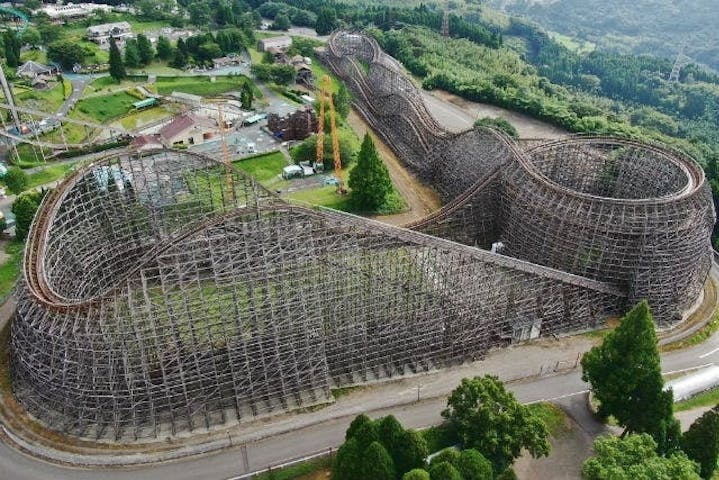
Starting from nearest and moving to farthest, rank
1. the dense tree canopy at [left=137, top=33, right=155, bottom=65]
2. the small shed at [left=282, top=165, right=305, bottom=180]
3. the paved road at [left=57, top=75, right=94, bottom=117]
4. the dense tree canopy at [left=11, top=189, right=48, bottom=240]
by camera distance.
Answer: the dense tree canopy at [left=11, top=189, right=48, bottom=240], the small shed at [left=282, top=165, right=305, bottom=180], the paved road at [left=57, top=75, right=94, bottom=117], the dense tree canopy at [left=137, top=33, right=155, bottom=65]

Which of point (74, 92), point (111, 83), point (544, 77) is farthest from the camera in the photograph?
point (544, 77)

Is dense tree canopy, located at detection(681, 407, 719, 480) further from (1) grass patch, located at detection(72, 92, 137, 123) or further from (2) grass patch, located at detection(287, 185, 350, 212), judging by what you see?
(1) grass patch, located at detection(72, 92, 137, 123)

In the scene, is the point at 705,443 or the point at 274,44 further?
the point at 274,44

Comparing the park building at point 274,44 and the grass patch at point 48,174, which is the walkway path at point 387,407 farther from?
the park building at point 274,44

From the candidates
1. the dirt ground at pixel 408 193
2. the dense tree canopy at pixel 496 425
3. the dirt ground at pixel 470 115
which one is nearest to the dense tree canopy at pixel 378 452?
the dense tree canopy at pixel 496 425

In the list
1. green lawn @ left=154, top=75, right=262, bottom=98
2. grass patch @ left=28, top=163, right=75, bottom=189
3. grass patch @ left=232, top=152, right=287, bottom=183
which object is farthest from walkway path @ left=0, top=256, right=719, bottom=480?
green lawn @ left=154, top=75, right=262, bottom=98

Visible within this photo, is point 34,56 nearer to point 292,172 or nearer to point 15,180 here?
point 15,180

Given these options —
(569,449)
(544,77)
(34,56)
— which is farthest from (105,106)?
(544,77)

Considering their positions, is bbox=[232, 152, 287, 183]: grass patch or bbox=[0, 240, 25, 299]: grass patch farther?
bbox=[232, 152, 287, 183]: grass patch
